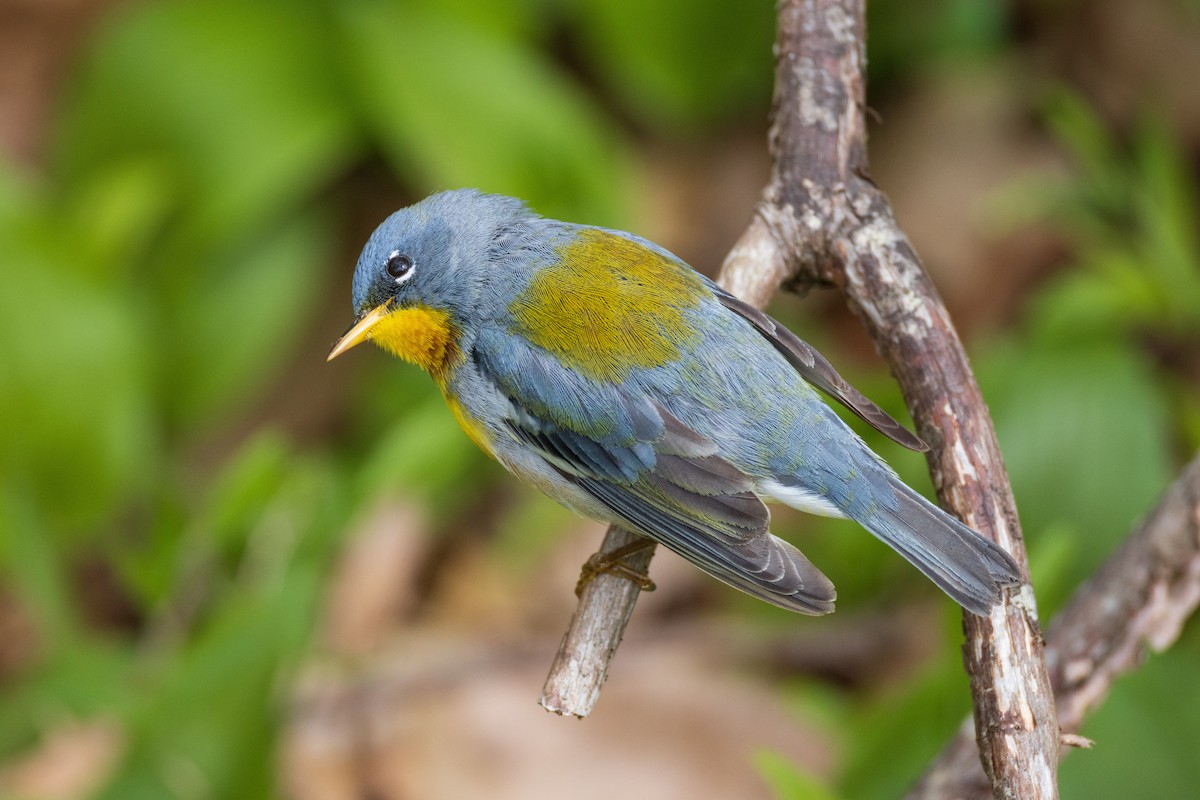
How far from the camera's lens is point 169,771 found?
4.05 metres

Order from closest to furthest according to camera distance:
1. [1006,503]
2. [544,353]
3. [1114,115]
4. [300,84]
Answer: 1. [1006,503]
2. [544,353]
3. [300,84]
4. [1114,115]

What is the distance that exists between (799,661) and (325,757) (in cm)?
202

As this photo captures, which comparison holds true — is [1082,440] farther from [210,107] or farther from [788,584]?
Result: [210,107]

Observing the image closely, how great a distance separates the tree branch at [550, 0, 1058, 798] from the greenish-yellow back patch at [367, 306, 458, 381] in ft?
2.52

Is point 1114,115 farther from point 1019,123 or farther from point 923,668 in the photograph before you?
point 923,668

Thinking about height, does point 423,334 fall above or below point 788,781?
above

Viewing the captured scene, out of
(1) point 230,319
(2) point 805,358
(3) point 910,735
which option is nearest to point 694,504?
(2) point 805,358

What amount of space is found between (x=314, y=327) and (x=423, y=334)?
11.7 ft

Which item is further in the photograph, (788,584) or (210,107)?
(210,107)

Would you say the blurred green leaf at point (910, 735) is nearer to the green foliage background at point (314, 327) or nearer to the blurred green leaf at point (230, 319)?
the green foliage background at point (314, 327)

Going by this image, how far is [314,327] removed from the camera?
22.6ft

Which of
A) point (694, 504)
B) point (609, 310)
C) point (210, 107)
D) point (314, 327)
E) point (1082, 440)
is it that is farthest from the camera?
point (314, 327)

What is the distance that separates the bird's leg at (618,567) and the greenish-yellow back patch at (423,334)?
26.5 inches

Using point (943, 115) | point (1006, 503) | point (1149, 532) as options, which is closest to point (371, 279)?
point (1006, 503)
